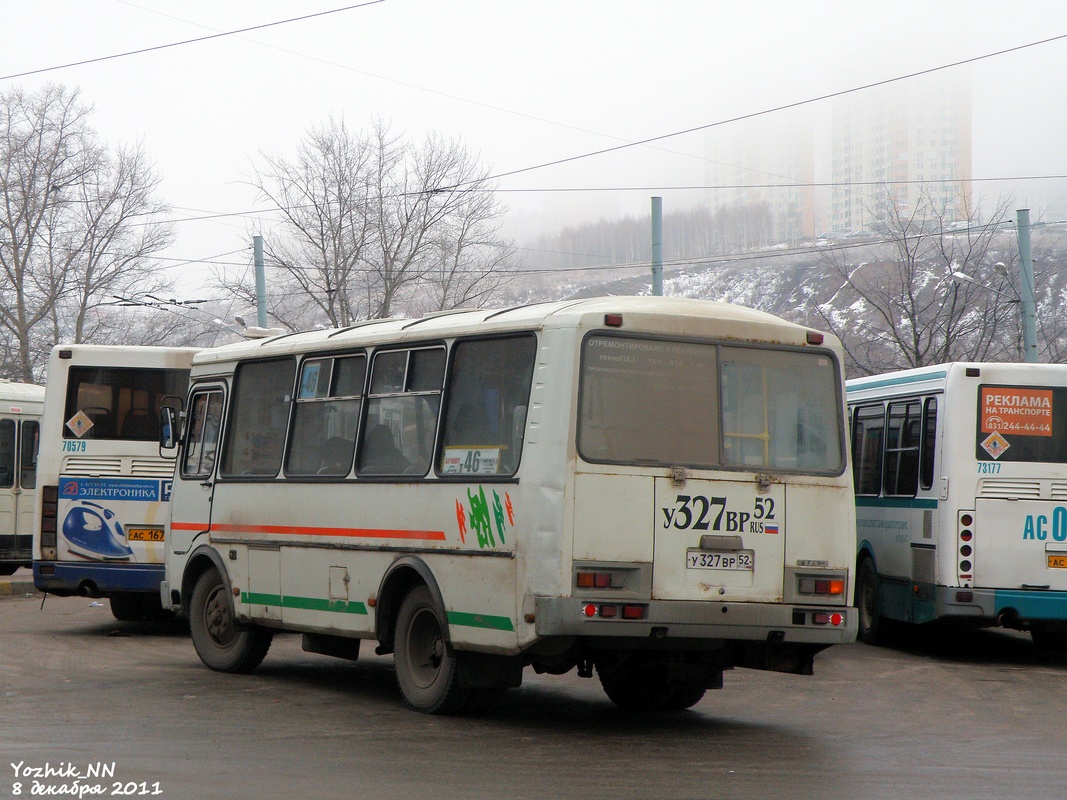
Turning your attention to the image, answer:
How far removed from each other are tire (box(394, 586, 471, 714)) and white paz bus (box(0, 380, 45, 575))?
13.2 metres

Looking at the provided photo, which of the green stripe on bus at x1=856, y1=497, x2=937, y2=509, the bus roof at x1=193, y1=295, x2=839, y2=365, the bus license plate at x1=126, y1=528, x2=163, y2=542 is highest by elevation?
the bus roof at x1=193, y1=295, x2=839, y2=365

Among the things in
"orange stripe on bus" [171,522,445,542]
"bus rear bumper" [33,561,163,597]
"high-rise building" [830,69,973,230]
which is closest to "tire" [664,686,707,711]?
"orange stripe on bus" [171,522,445,542]

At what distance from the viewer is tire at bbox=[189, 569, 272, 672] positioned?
11.8m

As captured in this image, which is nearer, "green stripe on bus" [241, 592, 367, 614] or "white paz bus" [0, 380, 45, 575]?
"green stripe on bus" [241, 592, 367, 614]

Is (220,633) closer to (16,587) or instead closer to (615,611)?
(615,611)

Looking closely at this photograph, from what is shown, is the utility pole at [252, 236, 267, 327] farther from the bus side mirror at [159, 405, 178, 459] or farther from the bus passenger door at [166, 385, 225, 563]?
the bus passenger door at [166, 385, 225, 563]

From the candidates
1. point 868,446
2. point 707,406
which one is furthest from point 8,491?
point 707,406

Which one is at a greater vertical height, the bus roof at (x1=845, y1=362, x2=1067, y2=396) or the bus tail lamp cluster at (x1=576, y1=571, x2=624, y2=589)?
the bus roof at (x1=845, y1=362, x2=1067, y2=396)

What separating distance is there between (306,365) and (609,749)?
433 centimetres

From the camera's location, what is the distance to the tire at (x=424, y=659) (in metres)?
9.30

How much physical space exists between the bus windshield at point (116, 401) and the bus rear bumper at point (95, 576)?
1.41 meters

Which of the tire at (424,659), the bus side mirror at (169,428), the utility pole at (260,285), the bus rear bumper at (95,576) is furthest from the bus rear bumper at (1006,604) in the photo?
the utility pole at (260,285)

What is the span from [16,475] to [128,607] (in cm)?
548

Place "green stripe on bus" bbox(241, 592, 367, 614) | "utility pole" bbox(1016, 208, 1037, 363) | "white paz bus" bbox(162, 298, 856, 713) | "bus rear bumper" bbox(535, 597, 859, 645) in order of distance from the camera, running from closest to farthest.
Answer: "bus rear bumper" bbox(535, 597, 859, 645)
"white paz bus" bbox(162, 298, 856, 713)
"green stripe on bus" bbox(241, 592, 367, 614)
"utility pole" bbox(1016, 208, 1037, 363)
